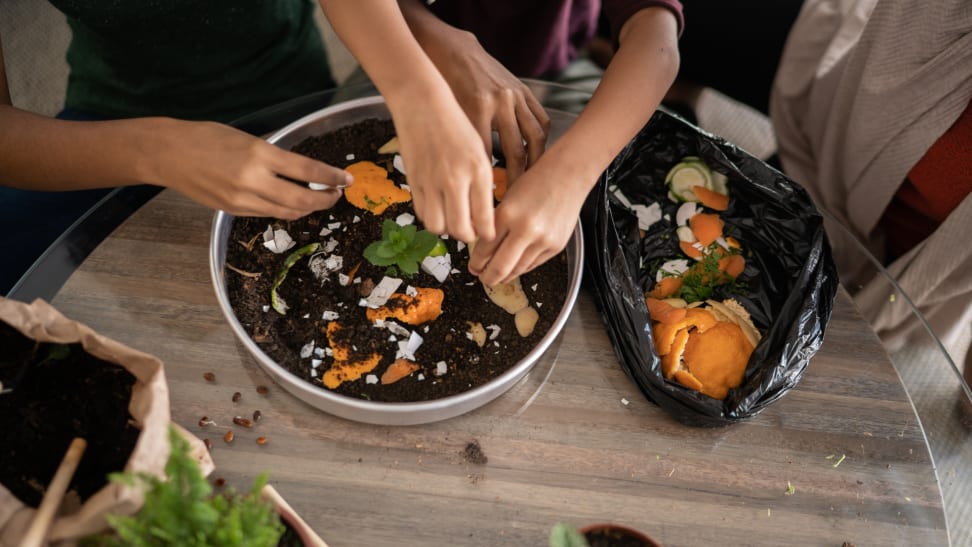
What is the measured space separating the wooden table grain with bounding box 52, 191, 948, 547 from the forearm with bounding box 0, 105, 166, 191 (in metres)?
0.13

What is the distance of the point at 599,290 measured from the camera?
Result: 953 mm

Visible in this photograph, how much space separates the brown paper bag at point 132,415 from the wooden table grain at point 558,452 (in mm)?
151

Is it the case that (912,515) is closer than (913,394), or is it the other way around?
(912,515)

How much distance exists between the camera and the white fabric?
1.09 meters

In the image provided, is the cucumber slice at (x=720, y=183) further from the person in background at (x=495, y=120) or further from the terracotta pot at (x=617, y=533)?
the terracotta pot at (x=617, y=533)

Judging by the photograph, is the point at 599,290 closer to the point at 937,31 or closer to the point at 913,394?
the point at 913,394

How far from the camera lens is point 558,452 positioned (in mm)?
876

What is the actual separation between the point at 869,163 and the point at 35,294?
1.36 m

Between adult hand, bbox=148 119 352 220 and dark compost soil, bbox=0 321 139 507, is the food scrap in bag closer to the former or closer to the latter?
adult hand, bbox=148 119 352 220

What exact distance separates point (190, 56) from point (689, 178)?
2.77ft

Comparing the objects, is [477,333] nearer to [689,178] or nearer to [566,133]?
[566,133]

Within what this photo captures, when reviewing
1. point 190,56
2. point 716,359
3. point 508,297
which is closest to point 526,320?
point 508,297

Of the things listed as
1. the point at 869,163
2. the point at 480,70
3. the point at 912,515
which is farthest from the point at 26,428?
the point at 869,163

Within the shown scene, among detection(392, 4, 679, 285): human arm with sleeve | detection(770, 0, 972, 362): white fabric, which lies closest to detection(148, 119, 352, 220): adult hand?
detection(392, 4, 679, 285): human arm with sleeve
